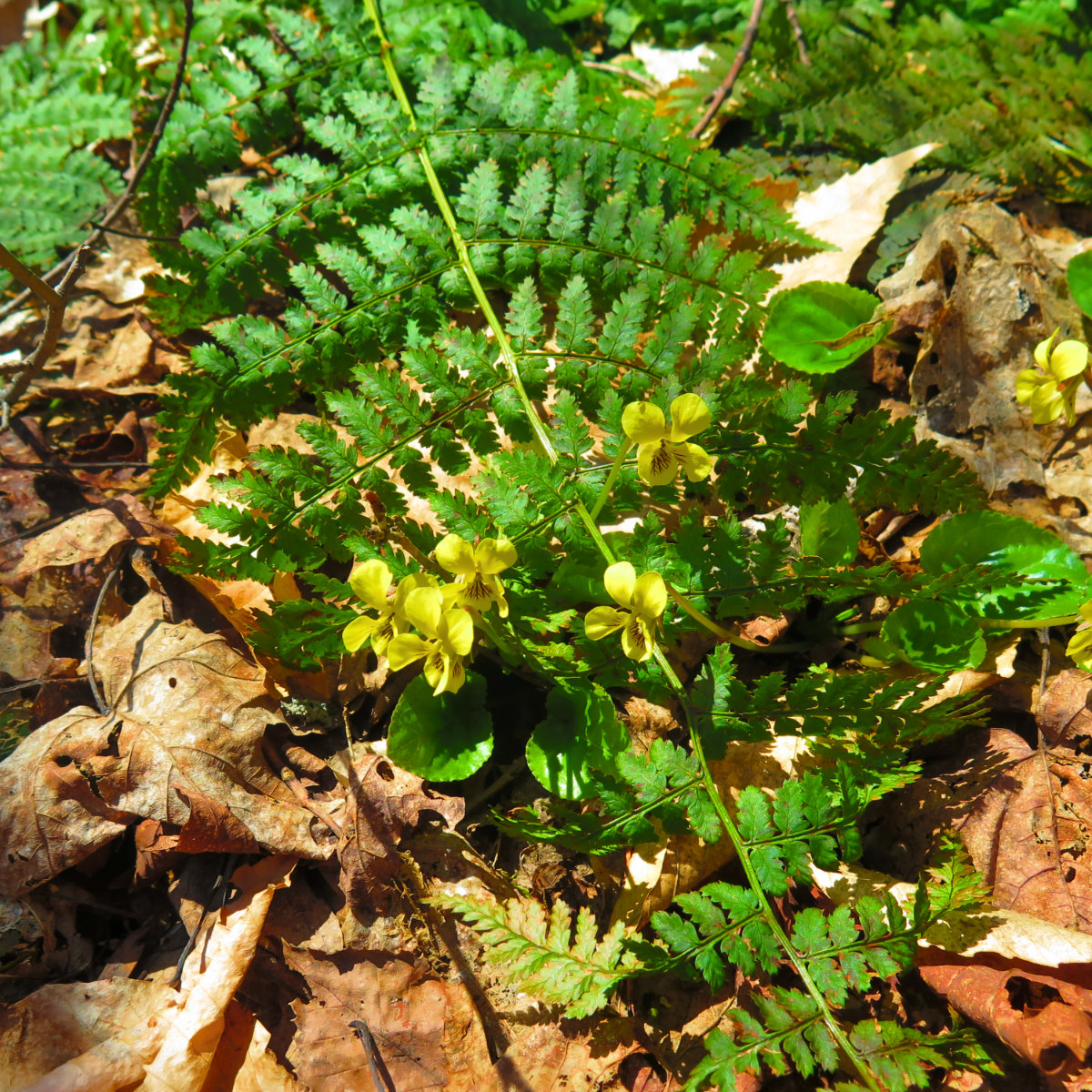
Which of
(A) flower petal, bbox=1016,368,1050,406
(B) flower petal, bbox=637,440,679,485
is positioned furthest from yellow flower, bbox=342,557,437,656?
(A) flower petal, bbox=1016,368,1050,406

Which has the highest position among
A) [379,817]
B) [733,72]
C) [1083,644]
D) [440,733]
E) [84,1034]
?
[733,72]

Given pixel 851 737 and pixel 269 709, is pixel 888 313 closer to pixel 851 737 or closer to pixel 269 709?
pixel 851 737

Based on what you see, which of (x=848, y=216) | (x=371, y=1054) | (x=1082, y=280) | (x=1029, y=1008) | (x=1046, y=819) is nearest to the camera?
(x=1029, y=1008)

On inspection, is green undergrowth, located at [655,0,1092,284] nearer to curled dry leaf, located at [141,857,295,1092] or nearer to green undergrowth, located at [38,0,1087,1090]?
green undergrowth, located at [38,0,1087,1090]

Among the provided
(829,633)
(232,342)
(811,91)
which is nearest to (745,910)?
(829,633)

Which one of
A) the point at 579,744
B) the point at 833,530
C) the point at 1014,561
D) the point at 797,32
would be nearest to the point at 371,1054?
the point at 579,744

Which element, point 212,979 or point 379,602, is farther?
point 212,979

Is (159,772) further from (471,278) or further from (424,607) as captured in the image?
(471,278)
